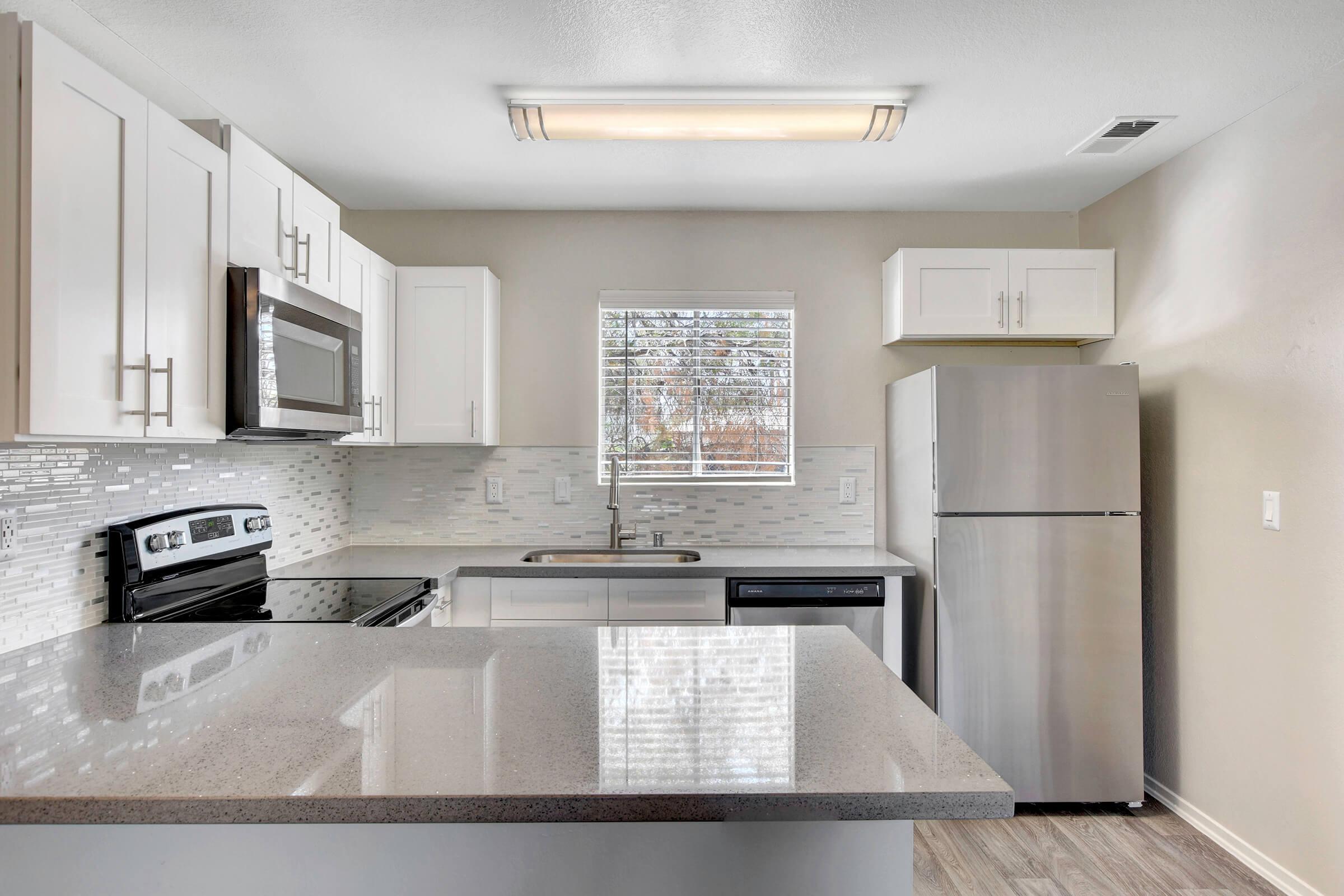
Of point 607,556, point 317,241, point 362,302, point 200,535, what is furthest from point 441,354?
point 200,535

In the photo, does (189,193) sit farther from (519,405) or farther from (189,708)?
(519,405)

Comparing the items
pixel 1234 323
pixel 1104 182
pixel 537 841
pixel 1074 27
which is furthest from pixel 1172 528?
pixel 537 841

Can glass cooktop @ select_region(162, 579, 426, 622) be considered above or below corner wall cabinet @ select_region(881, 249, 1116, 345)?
below

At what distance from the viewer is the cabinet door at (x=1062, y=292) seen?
304 cm

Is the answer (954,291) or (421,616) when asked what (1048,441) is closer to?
(954,291)

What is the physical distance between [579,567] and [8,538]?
1.60 metres

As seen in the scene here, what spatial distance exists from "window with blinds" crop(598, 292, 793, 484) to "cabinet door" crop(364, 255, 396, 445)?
→ 2.89 feet

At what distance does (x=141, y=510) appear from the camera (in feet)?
6.58

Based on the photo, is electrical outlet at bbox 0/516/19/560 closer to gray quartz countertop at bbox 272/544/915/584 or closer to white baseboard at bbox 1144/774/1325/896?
gray quartz countertop at bbox 272/544/915/584

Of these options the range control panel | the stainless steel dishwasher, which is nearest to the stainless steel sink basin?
the stainless steel dishwasher

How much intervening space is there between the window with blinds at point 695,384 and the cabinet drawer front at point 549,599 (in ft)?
2.31

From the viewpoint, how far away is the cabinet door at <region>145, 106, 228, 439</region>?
152 centimetres

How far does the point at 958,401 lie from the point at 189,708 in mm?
2396

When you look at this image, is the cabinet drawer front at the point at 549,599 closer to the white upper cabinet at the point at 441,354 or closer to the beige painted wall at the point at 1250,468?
the white upper cabinet at the point at 441,354
